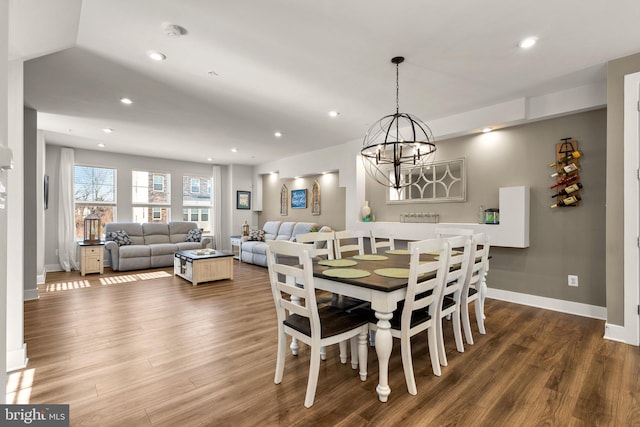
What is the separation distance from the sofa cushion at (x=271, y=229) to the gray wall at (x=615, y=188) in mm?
6122

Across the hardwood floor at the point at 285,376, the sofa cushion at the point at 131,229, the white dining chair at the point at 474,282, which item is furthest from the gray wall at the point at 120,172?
the white dining chair at the point at 474,282

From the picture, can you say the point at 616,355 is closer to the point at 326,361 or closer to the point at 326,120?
the point at 326,361

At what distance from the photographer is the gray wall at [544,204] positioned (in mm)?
3414

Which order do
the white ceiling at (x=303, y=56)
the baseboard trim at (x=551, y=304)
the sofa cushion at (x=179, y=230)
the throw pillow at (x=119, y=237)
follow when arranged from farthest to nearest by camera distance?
the sofa cushion at (x=179, y=230) < the throw pillow at (x=119, y=237) < the baseboard trim at (x=551, y=304) < the white ceiling at (x=303, y=56)

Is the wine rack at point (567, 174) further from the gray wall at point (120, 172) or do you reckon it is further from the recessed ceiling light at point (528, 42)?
the gray wall at point (120, 172)

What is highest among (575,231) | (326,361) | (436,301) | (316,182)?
(316,182)

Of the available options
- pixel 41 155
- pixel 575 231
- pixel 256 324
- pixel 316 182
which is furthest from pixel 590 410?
pixel 41 155

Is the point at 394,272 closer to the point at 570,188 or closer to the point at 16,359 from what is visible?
the point at 570,188

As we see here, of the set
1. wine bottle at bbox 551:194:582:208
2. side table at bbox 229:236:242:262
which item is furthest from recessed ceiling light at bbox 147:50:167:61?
side table at bbox 229:236:242:262

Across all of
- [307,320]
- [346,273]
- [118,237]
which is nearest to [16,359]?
[307,320]

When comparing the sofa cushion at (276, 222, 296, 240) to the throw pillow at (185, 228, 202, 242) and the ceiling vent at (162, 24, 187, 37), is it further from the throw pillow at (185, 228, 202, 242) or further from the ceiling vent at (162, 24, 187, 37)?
the ceiling vent at (162, 24, 187, 37)

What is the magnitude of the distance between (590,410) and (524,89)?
3144 millimetres

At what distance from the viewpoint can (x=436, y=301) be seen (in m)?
2.13

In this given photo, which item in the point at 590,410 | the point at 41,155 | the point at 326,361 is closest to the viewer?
the point at 590,410
